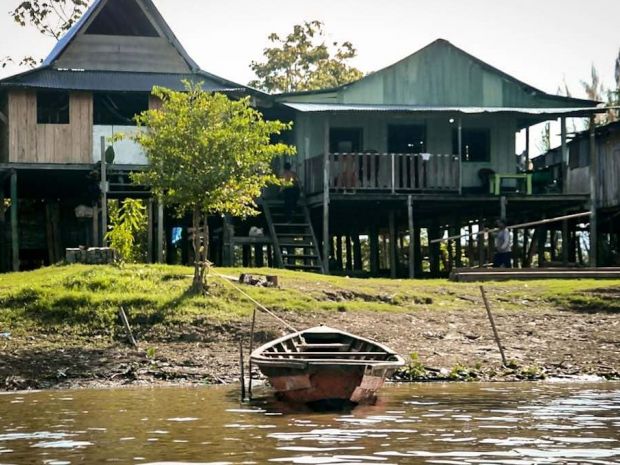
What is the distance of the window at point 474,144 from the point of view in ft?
112

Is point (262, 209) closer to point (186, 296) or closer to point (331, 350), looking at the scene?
point (186, 296)

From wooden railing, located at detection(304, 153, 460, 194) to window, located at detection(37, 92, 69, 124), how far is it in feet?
19.8

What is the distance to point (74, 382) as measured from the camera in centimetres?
1884

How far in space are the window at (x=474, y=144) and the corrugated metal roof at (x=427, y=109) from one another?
4.36 feet

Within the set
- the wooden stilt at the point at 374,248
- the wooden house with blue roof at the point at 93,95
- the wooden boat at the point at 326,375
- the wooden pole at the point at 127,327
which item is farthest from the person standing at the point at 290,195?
the wooden boat at the point at 326,375

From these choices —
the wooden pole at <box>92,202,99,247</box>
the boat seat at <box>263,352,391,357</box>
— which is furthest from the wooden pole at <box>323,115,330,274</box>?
the boat seat at <box>263,352,391,357</box>

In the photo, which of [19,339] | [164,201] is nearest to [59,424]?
[19,339]

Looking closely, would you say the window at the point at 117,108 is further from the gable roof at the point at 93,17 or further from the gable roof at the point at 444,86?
the gable roof at the point at 444,86

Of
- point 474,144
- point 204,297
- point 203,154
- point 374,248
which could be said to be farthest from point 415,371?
point 374,248

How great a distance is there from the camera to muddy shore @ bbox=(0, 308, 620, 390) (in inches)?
754

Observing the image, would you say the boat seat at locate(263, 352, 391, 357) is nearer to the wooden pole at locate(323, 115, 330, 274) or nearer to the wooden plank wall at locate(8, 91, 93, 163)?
the wooden pole at locate(323, 115, 330, 274)

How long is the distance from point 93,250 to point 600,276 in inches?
400

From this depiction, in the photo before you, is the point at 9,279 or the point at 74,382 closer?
the point at 74,382

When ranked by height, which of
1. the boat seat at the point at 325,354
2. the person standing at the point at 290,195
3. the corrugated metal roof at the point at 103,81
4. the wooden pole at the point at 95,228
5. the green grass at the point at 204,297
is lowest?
the boat seat at the point at 325,354
